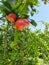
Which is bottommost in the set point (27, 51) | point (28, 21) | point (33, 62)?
point (33, 62)

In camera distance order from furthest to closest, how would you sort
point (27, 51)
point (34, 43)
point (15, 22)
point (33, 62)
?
point (33, 62) < point (27, 51) < point (34, 43) < point (15, 22)

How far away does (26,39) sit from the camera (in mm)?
10750

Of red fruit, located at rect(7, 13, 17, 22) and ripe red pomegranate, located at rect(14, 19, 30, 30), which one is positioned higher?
red fruit, located at rect(7, 13, 17, 22)

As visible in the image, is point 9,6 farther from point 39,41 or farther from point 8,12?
point 39,41

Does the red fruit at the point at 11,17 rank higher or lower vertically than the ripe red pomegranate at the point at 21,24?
higher

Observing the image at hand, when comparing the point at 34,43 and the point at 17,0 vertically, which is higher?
the point at 17,0

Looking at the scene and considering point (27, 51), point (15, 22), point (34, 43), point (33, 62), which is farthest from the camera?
point (33, 62)

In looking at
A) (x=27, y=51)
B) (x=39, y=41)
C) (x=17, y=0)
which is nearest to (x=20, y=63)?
(x=27, y=51)

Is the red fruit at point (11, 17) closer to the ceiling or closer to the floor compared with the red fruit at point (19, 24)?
closer to the ceiling

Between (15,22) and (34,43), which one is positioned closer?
(15,22)

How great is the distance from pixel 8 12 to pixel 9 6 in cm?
6

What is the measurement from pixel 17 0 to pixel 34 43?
27.7ft

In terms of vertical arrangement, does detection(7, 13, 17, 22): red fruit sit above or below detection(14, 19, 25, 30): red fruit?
above

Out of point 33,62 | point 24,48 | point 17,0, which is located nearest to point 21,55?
point 24,48
